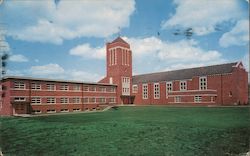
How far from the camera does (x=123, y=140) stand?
15.2ft

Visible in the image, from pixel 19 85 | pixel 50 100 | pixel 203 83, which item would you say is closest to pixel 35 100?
pixel 50 100

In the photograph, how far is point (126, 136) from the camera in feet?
15.8

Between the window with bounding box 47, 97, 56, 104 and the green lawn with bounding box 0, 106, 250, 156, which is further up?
the window with bounding box 47, 97, 56, 104

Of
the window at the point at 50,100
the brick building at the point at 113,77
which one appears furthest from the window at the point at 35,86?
the window at the point at 50,100

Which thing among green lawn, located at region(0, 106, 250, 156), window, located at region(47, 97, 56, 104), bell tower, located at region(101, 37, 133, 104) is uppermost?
bell tower, located at region(101, 37, 133, 104)

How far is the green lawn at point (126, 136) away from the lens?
420cm

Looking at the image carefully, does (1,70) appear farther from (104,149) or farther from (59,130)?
(104,149)

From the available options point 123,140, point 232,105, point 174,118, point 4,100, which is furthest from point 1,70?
point 232,105

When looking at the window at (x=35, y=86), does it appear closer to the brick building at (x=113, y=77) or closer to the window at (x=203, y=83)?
the brick building at (x=113, y=77)

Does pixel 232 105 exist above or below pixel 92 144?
above

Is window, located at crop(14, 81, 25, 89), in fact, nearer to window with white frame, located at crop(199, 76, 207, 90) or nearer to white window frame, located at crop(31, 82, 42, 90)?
white window frame, located at crop(31, 82, 42, 90)

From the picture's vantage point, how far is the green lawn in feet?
13.8

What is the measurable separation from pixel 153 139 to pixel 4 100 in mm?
2699

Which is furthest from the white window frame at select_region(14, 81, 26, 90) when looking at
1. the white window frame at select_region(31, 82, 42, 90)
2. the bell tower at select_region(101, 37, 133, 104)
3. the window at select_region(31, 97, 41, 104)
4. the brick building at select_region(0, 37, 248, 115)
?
the bell tower at select_region(101, 37, 133, 104)
